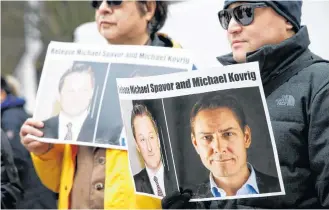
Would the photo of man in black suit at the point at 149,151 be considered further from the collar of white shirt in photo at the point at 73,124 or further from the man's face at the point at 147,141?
the collar of white shirt in photo at the point at 73,124

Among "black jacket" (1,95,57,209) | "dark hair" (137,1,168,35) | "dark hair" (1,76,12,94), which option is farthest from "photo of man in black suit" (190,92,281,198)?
"dark hair" (1,76,12,94)

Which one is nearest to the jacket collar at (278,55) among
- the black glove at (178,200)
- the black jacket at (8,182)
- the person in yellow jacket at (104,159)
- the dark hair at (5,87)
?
the black glove at (178,200)

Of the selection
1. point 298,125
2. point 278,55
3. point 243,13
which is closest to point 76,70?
point 243,13

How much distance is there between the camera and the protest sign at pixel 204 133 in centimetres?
240

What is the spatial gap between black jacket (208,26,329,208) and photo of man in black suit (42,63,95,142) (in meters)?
0.84

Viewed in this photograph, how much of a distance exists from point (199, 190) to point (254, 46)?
20.3 inches

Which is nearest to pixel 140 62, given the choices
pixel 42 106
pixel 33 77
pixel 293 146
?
pixel 42 106

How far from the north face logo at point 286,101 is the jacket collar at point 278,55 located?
10 cm

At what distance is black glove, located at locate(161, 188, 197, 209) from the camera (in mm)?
2629

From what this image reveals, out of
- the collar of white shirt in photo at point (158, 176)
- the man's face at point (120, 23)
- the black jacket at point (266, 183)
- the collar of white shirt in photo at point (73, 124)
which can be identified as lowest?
the black jacket at point (266, 183)

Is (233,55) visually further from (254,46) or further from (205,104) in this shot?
(205,104)

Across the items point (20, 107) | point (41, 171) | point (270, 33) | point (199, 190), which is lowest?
point (199, 190)

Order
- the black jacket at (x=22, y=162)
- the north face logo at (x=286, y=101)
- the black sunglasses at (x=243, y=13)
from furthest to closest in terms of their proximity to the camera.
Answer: the black jacket at (x=22, y=162), the black sunglasses at (x=243, y=13), the north face logo at (x=286, y=101)

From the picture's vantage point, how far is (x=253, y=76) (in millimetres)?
2377
